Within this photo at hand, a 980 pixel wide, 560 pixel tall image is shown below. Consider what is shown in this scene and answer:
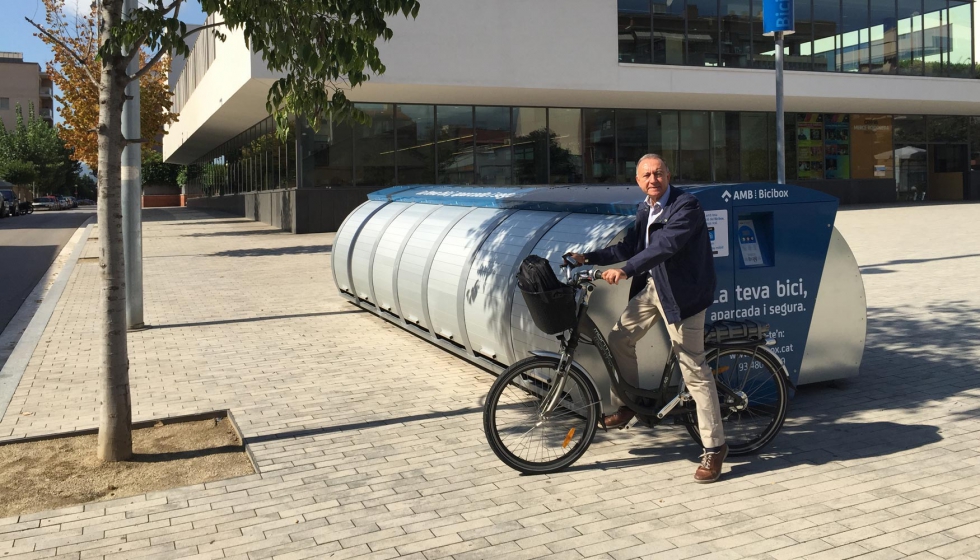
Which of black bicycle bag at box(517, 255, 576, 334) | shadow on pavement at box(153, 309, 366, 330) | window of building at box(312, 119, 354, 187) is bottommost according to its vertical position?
shadow on pavement at box(153, 309, 366, 330)

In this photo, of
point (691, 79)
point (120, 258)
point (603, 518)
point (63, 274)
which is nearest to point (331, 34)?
point (120, 258)

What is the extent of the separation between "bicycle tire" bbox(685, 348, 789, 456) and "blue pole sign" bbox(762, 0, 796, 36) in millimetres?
6605

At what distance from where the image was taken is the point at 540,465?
16.4 feet

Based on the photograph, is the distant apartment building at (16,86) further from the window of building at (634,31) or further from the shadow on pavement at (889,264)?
the shadow on pavement at (889,264)

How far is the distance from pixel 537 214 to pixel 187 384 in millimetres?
3112

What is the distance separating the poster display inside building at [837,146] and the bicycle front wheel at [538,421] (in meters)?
30.5

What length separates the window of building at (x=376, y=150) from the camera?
25.6 m

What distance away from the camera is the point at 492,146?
1077 inches

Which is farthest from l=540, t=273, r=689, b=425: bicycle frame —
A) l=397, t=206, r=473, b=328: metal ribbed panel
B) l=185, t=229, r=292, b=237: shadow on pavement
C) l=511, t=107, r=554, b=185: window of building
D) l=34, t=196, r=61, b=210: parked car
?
l=34, t=196, r=61, b=210: parked car

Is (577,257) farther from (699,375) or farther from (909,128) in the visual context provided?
(909,128)

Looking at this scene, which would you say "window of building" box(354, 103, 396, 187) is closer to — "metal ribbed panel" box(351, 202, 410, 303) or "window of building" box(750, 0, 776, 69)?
"window of building" box(750, 0, 776, 69)

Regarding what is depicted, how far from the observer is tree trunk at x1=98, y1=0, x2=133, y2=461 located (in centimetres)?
Result: 535

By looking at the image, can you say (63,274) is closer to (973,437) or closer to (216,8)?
(216,8)

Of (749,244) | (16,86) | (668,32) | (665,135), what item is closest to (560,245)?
(749,244)
